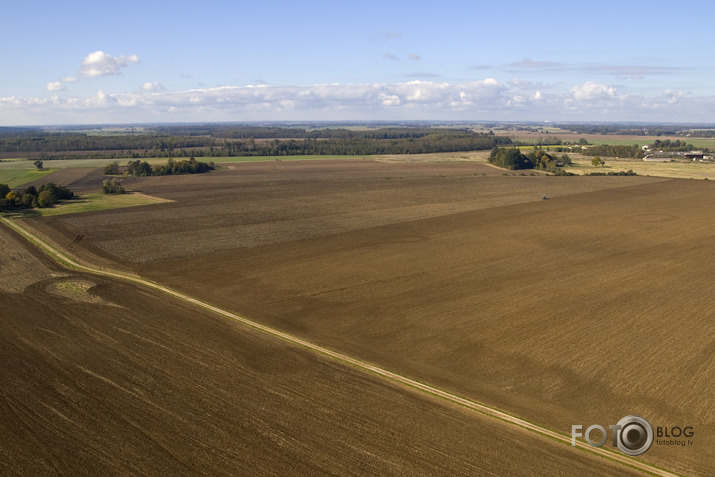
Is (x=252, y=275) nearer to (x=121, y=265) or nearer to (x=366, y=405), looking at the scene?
(x=121, y=265)

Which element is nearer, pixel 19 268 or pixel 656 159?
pixel 19 268

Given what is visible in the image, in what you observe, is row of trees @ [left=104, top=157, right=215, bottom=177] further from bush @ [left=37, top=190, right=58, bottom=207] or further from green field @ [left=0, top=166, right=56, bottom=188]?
bush @ [left=37, top=190, right=58, bottom=207]

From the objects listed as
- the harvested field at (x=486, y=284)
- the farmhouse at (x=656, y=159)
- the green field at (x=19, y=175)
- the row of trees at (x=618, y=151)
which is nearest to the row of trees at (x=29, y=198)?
the harvested field at (x=486, y=284)

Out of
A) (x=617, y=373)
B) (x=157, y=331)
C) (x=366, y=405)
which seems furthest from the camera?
(x=157, y=331)

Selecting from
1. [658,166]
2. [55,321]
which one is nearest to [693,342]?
[55,321]

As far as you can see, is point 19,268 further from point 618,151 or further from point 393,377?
point 618,151

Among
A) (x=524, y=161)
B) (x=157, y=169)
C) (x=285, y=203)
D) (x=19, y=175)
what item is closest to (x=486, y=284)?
(x=285, y=203)
